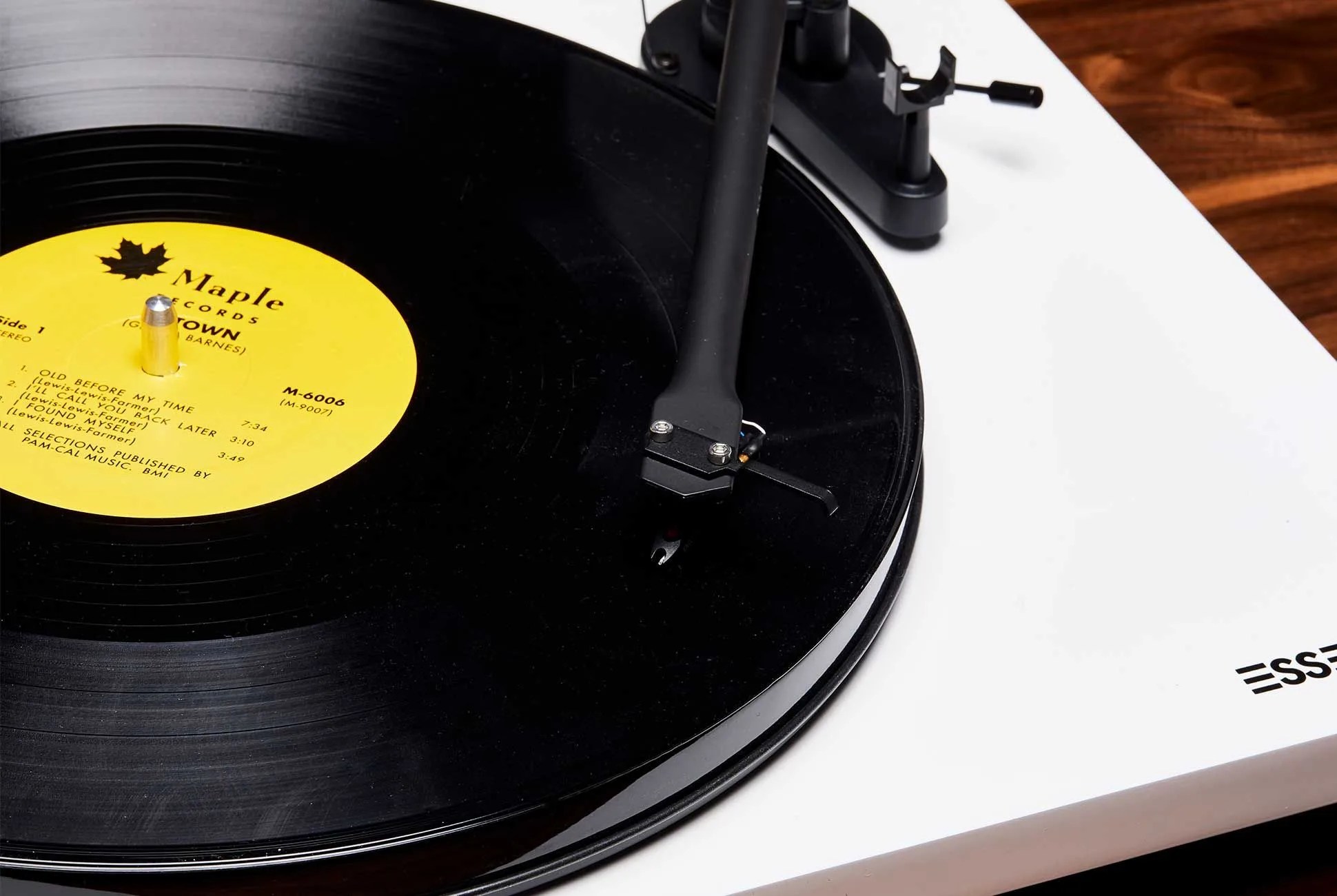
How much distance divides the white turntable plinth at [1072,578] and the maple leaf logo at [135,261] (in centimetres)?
40

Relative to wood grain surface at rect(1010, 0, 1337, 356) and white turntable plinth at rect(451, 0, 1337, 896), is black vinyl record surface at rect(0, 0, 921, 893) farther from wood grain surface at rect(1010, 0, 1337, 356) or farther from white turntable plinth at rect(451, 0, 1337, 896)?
wood grain surface at rect(1010, 0, 1337, 356)

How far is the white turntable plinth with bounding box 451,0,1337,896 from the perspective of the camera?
25.2 inches

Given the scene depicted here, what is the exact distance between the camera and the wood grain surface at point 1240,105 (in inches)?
40.1

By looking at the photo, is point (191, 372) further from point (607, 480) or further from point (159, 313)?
point (607, 480)

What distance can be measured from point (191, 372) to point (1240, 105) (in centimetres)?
76

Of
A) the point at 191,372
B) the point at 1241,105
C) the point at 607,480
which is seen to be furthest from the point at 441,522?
the point at 1241,105

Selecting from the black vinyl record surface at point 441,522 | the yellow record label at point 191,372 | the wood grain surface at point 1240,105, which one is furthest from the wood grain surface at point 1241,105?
the yellow record label at point 191,372

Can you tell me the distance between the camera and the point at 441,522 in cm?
67

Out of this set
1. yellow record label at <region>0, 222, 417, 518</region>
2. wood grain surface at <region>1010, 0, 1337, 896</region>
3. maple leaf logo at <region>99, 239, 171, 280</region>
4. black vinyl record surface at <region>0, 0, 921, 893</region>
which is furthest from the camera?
wood grain surface at <region>1010, 0, 1337, 896</region>

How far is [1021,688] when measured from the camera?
0.69 m

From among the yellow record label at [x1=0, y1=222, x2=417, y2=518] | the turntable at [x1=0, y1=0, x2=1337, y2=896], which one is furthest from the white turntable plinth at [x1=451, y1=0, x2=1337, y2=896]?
the yellow record label at [x1=0, y1=222, x2=417, y2=518]

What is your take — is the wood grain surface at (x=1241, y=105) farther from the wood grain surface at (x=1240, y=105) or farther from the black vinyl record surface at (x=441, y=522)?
the black vinyl record surface at (x=441, y=522)

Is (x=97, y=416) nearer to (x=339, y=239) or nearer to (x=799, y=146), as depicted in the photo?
(x=339, y=239)

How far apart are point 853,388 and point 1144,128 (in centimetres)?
51
